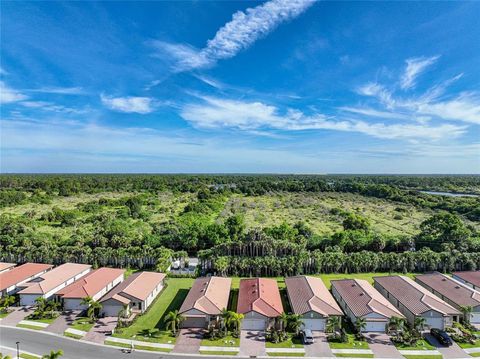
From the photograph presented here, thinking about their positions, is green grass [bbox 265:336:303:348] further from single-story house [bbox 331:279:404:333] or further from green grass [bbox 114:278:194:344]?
green grass [bbox 114:278:194:344]

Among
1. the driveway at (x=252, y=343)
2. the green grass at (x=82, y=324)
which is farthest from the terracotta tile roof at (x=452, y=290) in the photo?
the green grass at (x=82, y=324)

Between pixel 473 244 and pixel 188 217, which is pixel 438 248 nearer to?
pixel 473 244

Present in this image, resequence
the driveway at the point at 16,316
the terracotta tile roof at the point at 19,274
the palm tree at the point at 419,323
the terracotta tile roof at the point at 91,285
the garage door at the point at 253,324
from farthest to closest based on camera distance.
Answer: the terracotta tile roof at the point at 19,274 → the terracotta tile roof at the point at 91,285 → the driveway at the point at 16,316 → the garage door at the point at 253,324 → the palm tree at the point at 419,323

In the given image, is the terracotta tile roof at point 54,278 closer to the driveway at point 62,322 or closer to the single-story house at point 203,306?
the driveway at point 62,322

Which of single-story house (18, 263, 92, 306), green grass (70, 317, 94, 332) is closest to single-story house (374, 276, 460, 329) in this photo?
green grass (70, 317, 94, 332)

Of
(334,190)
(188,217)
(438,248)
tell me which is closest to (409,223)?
(438,248)

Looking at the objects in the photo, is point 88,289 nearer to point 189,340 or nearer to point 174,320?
point 174,320

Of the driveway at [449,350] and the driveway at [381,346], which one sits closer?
the driveway at [449,350]
